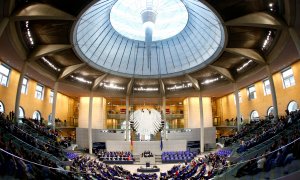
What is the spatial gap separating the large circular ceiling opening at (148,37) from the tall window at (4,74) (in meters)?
8.62

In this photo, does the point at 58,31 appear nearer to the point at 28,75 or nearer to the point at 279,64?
the point at 28,75

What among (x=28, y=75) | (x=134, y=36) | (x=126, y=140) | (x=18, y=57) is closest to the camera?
(x=18, y=57)

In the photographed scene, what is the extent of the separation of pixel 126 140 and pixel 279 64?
92.7 feet

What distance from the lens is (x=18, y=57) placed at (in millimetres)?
25312

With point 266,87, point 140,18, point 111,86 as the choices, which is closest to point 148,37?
point 140,18

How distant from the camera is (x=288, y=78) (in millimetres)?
29922

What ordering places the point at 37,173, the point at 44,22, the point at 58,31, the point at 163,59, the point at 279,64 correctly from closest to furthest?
the point at 37,173
the point at 44,22
the point at 58,31
the point at 279,64
the point at 163,59

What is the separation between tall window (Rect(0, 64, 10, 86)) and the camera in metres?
26.7

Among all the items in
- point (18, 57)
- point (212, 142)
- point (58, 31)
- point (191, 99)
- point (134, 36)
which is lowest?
point (212, 142)

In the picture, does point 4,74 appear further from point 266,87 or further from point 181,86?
point 266,87

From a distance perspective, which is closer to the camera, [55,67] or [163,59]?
[55,67]

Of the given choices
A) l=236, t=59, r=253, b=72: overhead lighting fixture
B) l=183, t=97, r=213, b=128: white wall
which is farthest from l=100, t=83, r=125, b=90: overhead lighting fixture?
l=236, t=59, r=253, b=72: overhead lighting fixture

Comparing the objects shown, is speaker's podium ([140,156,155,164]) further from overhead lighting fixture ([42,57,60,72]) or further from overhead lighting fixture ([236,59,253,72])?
overhead lighting fixture ([236,59,253,72])

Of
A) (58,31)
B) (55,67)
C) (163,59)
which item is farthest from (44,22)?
(163,59)
